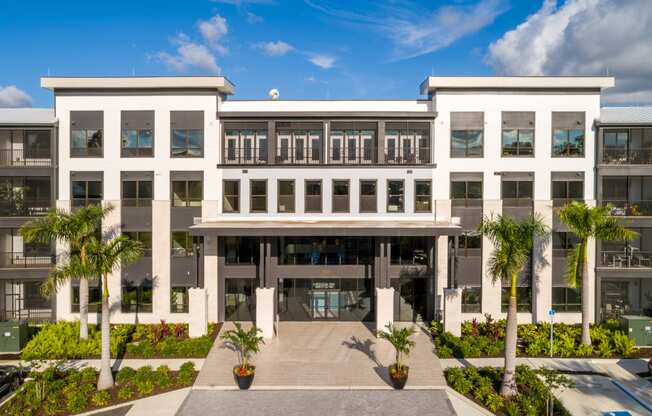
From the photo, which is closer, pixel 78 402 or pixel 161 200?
pixel 78 402

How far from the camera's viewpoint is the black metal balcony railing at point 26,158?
2614 cm

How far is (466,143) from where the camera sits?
26.3m

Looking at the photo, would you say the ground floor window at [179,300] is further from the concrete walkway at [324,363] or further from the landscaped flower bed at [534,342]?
the landscaped flower bed at [534,342]

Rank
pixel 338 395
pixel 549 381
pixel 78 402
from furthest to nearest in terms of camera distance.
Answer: pixel 338 395, pixel 78 402, pixel 549 381

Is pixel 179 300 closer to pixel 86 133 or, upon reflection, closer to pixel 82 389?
pixel 82 389

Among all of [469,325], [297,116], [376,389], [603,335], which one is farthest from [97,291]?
[603,335]

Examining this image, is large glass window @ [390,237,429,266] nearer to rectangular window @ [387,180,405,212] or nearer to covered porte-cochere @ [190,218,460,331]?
covered porte-cochere @ [190,218,460,331]

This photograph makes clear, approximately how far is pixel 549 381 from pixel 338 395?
8154 millimetres

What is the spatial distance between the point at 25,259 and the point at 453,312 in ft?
86.1

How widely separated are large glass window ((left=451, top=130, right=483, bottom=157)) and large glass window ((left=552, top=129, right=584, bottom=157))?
4.67 meters

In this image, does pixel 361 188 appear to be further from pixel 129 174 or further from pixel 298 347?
pixel 129 174

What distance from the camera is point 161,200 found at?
26.2 meters

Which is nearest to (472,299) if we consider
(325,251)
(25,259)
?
(325,251)

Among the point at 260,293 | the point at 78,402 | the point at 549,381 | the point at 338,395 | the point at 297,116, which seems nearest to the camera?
the point at 549,381
